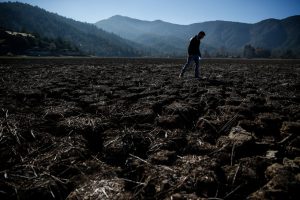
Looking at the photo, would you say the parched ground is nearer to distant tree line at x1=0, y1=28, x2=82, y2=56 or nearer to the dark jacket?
the dark jacket

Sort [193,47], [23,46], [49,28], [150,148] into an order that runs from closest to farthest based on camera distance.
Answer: [150,148] < [193,47] < [23,46] < [49,28]

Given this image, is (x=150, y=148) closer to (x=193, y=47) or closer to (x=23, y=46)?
(x=193, y=47)

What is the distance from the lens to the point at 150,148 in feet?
8.98

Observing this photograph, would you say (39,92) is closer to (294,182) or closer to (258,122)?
(258,122)

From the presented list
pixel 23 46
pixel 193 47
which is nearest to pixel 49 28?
pixel 23 46

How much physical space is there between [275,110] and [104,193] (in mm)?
2941

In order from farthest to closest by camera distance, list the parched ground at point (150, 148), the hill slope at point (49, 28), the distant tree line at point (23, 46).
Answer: the hill slope at point (49, 28) → the distant tree line at point (23, 46) → the parched ground at point (150, 148)

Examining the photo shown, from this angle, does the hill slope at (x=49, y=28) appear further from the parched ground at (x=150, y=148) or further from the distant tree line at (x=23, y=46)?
the parched ground at (x=150, y=148)

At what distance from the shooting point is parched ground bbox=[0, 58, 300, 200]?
2.00 metres

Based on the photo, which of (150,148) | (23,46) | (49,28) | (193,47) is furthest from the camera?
(49,28)

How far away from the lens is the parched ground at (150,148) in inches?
78.8

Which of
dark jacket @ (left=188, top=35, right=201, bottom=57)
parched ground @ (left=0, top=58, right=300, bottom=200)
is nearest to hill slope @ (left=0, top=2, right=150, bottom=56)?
dark jacket @ (left=188, top=35, right=201, bottom=57)

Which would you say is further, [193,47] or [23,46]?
[23,46]

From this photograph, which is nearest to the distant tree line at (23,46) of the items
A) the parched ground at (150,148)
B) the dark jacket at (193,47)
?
the dark jacket at (193,47)
